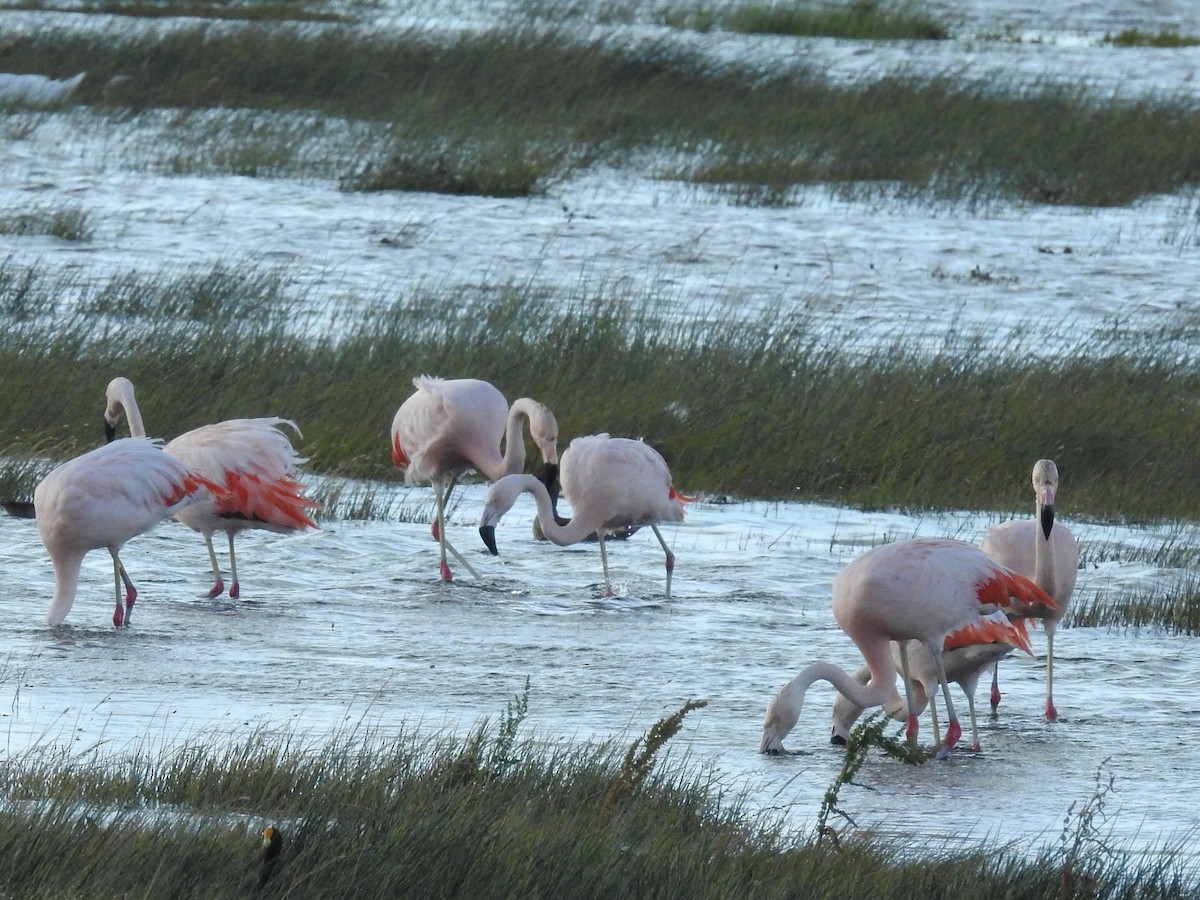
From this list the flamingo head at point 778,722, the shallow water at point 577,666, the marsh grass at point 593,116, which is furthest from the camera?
the marsh grass at point 593,116

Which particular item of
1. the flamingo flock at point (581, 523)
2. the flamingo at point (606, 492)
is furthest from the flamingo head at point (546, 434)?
the flamingo at point (606, 492)

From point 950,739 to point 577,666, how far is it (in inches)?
52.9

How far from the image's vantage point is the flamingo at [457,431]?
8500 millimetres

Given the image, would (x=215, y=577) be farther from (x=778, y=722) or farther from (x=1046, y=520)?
(x=1046, y=520)

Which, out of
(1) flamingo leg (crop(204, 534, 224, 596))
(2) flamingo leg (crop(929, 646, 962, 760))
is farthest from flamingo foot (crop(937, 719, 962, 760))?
(1) flamingo leg (crop(204, 534, 224, 596))

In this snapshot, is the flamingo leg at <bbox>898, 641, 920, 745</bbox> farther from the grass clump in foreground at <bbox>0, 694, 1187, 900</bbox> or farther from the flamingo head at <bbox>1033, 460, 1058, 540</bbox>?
the grass clump in foreground at <bbox>0, 694, 1187, 900</bbox>

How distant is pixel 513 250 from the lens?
49.4 ft

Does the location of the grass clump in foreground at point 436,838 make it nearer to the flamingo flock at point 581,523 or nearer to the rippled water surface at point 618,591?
the rippled water surface at point 618,591

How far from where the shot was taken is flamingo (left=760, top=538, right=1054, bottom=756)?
5871 mm

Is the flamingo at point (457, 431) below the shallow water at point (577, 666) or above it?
above

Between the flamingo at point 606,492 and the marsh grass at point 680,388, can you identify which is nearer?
the flamingo at point 606,492

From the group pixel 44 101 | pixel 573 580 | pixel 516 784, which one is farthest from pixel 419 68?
pixel 516 784

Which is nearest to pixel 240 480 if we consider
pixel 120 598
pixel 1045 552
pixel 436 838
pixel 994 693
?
pixel 120 598

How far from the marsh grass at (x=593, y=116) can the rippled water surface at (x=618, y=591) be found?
1.07 metres
